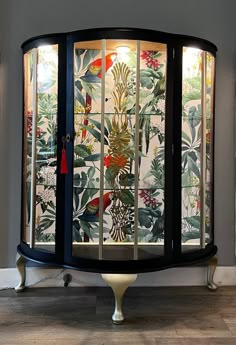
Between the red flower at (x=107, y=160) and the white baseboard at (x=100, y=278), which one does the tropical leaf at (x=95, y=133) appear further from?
the white baseboard at (x=100, y=278)

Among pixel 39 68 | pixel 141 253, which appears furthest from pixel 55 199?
pixel 39 68

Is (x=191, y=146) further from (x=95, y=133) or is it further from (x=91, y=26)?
(x=91, y=26)

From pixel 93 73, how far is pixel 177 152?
676mm

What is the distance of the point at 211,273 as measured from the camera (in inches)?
96.0

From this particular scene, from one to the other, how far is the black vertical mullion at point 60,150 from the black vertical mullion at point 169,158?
0.61m

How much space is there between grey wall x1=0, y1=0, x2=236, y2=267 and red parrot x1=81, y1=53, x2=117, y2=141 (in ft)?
1.98

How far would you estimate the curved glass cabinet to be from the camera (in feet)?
6.56

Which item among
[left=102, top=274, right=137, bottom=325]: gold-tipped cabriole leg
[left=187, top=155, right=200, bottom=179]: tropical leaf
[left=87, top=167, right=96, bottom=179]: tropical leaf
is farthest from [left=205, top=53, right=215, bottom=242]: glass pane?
[left=87, top=167, right=96, bottom=179]: tropical leaf

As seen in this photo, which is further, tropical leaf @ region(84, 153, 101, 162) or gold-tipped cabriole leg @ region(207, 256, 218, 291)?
gold-tipped cabriole leg @ region(207, 256, 218, 291)

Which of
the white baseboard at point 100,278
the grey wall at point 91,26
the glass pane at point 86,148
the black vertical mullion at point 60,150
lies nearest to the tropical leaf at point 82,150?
the glass pane at point 86,148

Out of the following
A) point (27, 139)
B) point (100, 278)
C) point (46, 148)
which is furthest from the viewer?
point (100, 278)

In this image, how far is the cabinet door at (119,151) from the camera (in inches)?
79.0

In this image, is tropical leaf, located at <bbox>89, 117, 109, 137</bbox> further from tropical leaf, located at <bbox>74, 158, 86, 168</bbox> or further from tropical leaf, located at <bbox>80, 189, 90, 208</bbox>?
tropical leaf, located at <bbox>80, 189, 90, 208</bbox>

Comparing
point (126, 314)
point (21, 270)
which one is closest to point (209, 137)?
point (126, 314)
